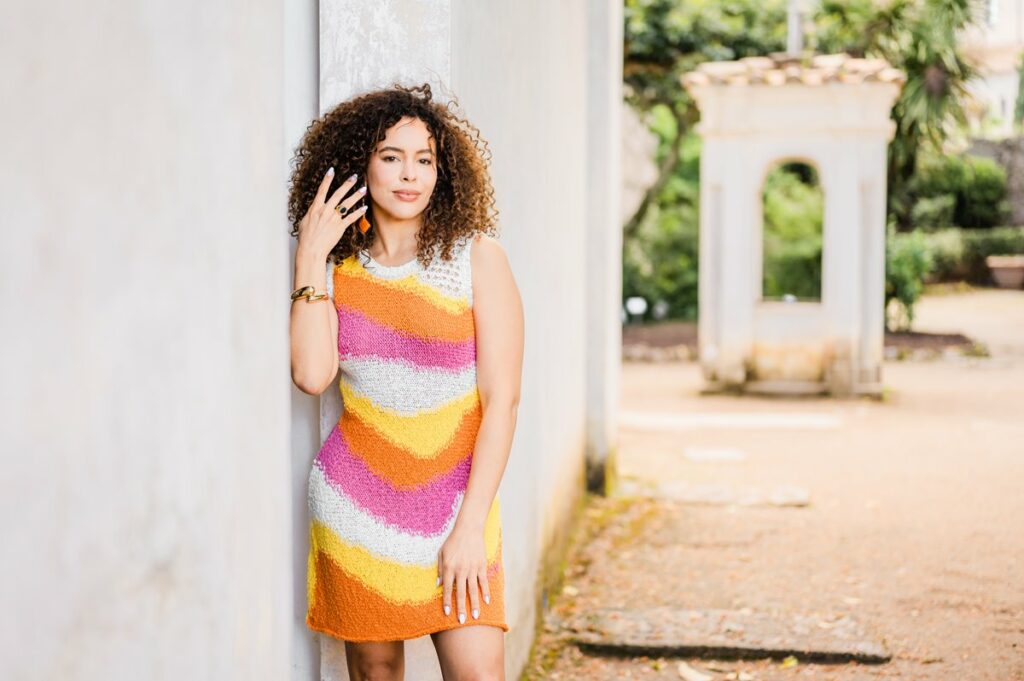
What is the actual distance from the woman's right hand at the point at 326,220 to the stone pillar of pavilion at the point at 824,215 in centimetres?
1000

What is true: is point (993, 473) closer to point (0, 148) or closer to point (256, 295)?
point (256, 295)

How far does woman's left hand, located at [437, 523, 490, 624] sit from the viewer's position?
2467mm

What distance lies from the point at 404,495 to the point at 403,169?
0.69 m

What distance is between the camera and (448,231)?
2.58 meters

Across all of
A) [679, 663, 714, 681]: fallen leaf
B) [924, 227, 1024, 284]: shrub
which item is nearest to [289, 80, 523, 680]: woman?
[679, 663, 714, 681]: fallen leaf

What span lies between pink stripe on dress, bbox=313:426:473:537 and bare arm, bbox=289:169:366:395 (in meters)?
0.20

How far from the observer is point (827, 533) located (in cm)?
655

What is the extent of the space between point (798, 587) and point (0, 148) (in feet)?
15.8

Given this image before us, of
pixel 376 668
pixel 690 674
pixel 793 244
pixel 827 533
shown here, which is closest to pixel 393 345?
pixel 376 668

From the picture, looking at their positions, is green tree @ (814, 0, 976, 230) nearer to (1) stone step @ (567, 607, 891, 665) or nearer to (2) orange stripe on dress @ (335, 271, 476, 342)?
(1) stone step @ (567, 607, 891, 665)

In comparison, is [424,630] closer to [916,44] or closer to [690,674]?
[690,674]

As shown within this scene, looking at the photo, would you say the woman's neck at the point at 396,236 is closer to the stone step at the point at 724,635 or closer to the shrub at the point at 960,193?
the stone step at the point at 724,635

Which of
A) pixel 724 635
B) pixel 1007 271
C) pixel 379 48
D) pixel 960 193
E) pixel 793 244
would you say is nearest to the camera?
pixel 379 48

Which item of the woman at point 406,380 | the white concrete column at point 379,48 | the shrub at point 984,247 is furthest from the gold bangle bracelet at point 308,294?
the shrub at point 984,247
